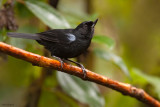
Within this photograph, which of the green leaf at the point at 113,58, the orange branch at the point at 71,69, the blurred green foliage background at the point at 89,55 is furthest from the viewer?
the green leaf at the point at 113,58

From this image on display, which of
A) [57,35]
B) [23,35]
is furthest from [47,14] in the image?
[23,35]

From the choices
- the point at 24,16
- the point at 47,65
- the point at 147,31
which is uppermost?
the point at 147,31

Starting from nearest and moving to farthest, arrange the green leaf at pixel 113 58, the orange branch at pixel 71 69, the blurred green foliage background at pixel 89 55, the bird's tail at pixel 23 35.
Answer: the orange branch at pixel 71 69 < the bird's tail at pixel 23 35 < the blurred green foliage background at pixel 89 55 < the green leaf at pixel 113 58

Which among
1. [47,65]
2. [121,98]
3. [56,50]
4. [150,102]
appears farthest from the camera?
[121,98]

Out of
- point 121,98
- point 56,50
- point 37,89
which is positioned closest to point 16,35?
point 56,50

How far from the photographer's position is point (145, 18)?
4473 millimetres

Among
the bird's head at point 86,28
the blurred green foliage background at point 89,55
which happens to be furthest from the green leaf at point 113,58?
the bird's head at point 86,28

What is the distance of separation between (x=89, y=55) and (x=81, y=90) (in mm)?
995

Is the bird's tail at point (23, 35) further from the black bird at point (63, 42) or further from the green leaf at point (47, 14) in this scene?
the green leaf at point (47, 14)

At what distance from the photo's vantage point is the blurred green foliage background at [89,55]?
9.75 ft

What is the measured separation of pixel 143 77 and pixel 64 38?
1.02m

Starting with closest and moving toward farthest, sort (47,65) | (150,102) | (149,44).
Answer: (47,65)
(150,102)
(149,44)

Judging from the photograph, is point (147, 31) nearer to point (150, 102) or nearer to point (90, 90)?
point (90, 90)

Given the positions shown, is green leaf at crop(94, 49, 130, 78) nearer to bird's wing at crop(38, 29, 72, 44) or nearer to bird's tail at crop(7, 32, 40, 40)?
bird's wing at crop(38, 29, 72, 44)
